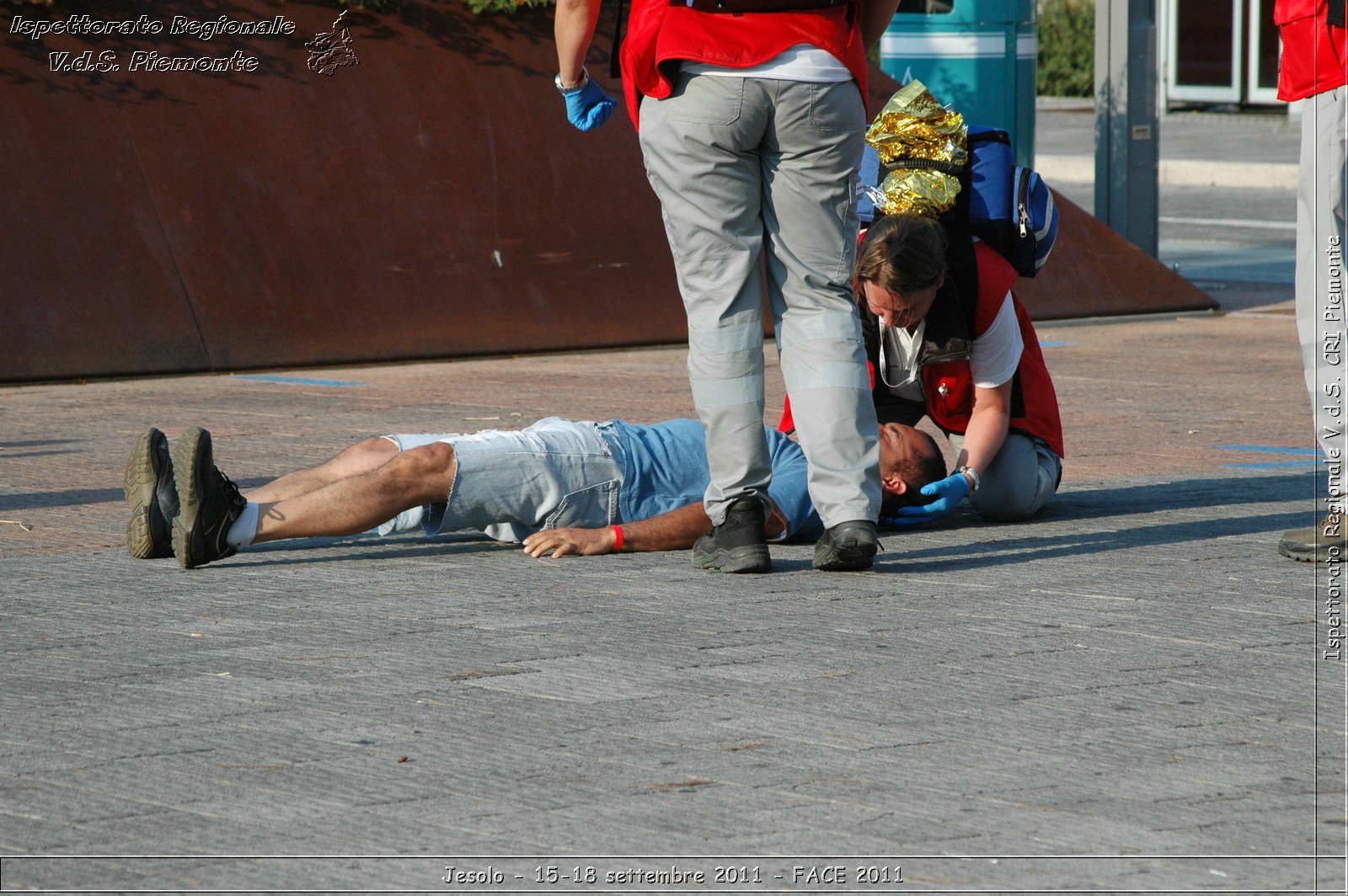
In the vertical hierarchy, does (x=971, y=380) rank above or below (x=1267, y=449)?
above

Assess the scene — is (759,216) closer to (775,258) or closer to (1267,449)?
(775,258)

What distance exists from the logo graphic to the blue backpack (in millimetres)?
4974

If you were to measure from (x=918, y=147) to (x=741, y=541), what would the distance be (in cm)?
134

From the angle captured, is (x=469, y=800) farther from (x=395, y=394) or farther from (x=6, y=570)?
(x=395, y=394)

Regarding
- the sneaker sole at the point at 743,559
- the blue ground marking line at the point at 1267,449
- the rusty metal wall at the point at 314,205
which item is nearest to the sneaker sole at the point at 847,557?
the sneaker sole at the point at 743,559

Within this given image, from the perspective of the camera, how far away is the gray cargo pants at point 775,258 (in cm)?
446

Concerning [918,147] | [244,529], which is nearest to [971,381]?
[918,147]

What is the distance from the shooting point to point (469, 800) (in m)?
2.91

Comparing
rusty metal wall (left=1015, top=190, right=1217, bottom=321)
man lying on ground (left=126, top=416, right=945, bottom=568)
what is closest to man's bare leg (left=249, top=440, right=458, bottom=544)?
man lying on ground (left=126, top=416, right=945, bottom=568)

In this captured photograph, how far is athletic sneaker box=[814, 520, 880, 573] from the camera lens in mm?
4512

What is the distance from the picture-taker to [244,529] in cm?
464

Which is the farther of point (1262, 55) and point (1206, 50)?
point (1206, 50)

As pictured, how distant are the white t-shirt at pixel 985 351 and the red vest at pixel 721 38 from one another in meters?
0.88

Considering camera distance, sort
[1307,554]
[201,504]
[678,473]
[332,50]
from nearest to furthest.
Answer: [201,504], [1307,554], [678,473], [332,50]
